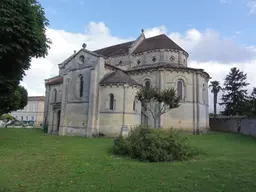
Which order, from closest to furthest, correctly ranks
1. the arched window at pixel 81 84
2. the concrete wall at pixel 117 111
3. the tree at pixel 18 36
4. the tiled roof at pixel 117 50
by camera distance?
the tree at pixel 18 36
the concrete wall at pixel 117 111
the arched window at pixel 81 84
the tiled roof at pixel 117 50

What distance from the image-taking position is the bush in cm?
1034

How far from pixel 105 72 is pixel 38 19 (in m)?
14.4

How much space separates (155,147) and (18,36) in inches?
368

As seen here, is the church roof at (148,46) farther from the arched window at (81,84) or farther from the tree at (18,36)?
the tree at (18,36)

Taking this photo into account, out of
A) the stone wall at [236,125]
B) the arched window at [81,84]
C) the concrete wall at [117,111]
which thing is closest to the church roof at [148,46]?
the arched window at [81,84]

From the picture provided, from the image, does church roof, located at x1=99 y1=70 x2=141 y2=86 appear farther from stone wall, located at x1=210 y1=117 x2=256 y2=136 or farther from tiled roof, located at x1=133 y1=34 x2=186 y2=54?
stone wall, located at x1=210 y1=117 x2=256 y2=136

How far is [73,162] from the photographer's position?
9.44 m

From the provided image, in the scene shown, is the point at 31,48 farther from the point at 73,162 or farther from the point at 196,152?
the point at 196,152

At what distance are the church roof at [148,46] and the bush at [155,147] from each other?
23115mm

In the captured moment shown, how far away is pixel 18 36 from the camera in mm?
9891

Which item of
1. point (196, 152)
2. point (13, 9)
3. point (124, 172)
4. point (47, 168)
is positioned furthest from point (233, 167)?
point (13, 9)

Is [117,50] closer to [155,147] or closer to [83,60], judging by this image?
[83,60]

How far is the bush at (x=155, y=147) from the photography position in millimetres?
10344

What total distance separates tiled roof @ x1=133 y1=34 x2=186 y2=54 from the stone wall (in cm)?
Answer: 1517
